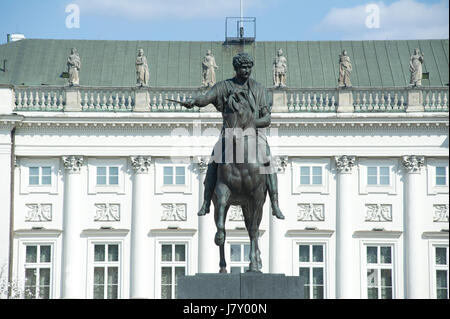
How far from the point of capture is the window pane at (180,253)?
60.2m

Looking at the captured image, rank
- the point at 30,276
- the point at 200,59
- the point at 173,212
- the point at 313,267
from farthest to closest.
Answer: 1. the point at 200,59
2. the point at 173,212
3. the point at 313,267
4. the point at 30,276

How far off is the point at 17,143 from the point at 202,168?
27.3 feet

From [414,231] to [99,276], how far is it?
1409cm

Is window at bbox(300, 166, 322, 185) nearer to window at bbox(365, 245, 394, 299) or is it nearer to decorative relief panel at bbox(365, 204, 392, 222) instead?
decorative relief panel at bbox(365, 204, 392, 222)

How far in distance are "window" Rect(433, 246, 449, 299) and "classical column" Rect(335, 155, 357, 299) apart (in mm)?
3618

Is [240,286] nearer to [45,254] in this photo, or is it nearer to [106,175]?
[45,254]

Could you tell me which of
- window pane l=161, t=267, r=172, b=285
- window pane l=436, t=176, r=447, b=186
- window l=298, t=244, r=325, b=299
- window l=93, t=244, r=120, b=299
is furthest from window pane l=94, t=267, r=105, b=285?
window pane l=436, t=176, r=447, b=186

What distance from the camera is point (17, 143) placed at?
2375 inches

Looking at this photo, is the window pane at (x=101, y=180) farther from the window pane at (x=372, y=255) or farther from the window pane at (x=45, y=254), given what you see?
the window pane at (x=372, y=255)

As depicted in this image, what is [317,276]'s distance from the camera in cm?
6012

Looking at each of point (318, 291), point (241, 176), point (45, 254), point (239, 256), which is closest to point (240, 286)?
point (241, 176)
